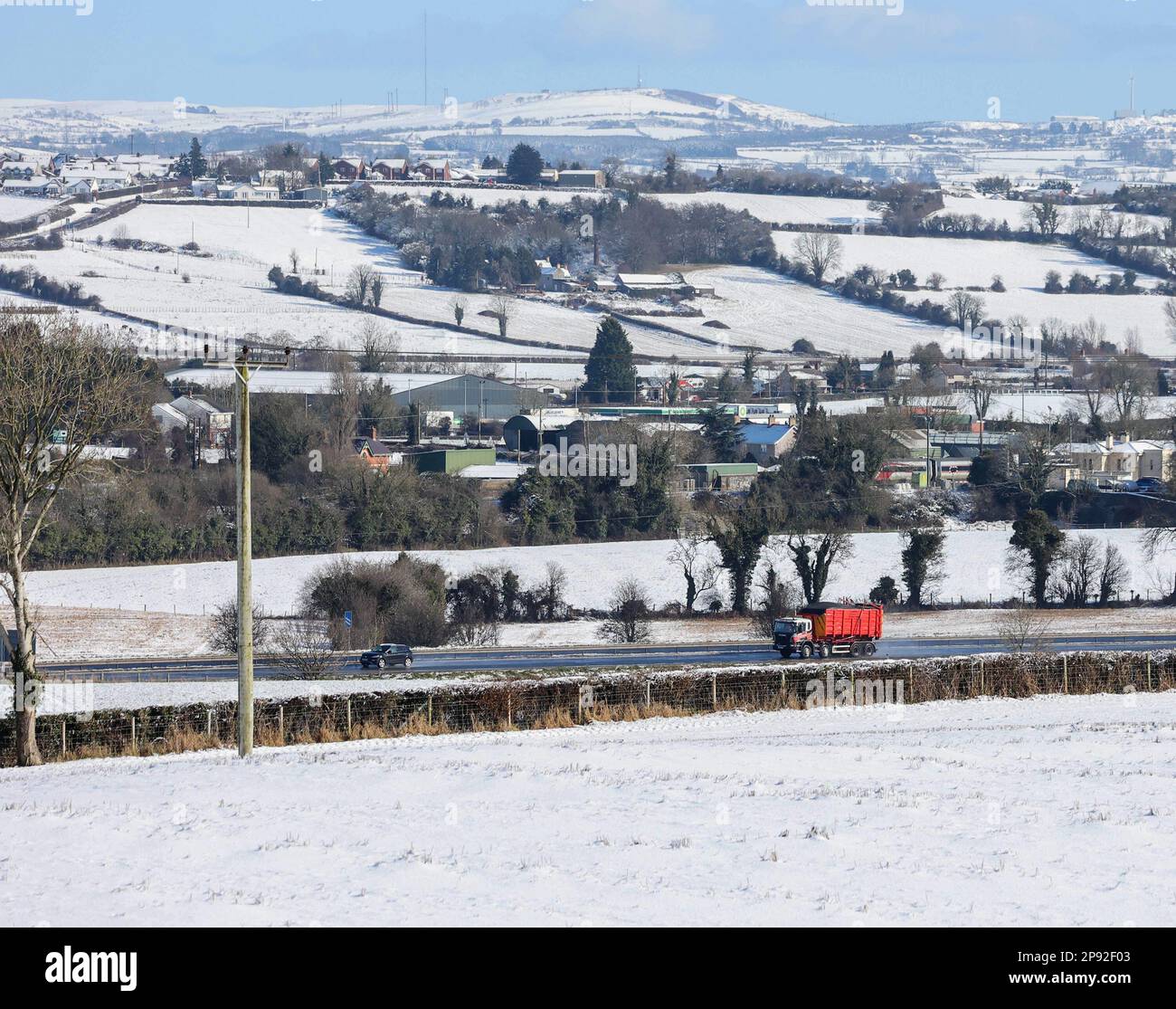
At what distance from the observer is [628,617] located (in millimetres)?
39531

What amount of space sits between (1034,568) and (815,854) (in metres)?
34.7

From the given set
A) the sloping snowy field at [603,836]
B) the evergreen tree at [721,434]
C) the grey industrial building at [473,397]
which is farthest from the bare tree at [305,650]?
the grey industrial building at [473,397]

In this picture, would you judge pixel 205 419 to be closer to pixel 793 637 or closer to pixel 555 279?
pixel 793 637

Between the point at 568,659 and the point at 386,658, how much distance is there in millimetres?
3909

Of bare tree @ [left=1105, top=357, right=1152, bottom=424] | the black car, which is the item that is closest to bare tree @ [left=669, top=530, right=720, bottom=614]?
the black car

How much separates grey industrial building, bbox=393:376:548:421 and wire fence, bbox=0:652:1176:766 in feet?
177

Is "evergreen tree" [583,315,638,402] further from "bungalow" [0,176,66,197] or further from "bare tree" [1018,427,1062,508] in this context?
"bungalow" [0,176,66,197]

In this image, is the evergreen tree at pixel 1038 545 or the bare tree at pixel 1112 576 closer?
the bare tree at pixel 1112 576

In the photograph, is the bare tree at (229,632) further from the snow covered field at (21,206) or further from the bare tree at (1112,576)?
the snow covered field at (21,206)

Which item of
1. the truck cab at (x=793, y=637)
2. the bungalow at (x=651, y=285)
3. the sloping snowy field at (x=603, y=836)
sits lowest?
the truck cab at (x=793, y=637)

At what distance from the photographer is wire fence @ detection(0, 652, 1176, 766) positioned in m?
21.8

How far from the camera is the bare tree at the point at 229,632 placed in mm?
37375

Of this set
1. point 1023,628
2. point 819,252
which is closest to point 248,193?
point 819,252

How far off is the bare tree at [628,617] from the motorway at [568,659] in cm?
223
